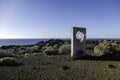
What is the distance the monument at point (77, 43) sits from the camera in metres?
25.7

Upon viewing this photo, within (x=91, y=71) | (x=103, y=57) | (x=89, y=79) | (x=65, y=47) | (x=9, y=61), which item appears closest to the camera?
(x=89, y=79)

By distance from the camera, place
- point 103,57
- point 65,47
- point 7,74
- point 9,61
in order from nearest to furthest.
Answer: point 7,74, point 9,61, point 103,57, point 65,47

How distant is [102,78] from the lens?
1553 cm

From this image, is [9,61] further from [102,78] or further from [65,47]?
[65,47]

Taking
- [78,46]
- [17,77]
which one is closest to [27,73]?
[17,77]

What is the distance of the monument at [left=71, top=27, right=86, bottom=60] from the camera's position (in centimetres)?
2572

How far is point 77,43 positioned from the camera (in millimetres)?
26328

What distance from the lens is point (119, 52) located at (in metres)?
28.9

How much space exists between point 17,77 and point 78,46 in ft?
39.4

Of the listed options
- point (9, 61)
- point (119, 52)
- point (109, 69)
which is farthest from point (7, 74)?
point (119, 52)

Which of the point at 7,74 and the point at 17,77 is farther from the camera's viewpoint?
the point at 7,74

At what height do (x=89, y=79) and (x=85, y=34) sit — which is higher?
(x=85, y=34)

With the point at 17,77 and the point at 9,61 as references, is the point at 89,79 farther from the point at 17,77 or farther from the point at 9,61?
the point at 9,61

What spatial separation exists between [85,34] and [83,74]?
11317 mm
